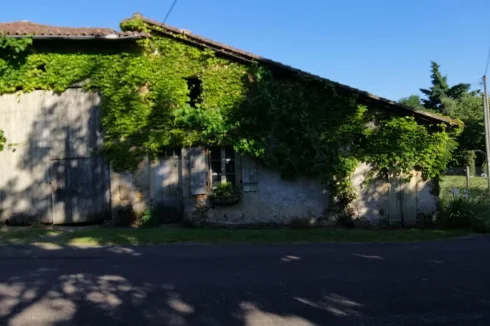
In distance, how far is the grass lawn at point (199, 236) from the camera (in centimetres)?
914

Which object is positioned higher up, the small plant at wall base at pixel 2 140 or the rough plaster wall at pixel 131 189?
the small plant at wall base at pixel 2 140

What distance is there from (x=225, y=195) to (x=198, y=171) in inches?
39.3

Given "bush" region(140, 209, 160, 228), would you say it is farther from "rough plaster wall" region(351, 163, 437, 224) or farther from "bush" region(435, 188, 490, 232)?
"bush" region(435, 188, 490, 232)

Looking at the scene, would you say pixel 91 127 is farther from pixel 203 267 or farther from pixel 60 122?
pixel 203 267

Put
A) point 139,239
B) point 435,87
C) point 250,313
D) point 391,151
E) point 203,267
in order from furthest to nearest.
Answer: point 435,87 < point 391,151 < point 139,239 < point 203,267 < point 250,313

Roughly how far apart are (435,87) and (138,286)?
52.5 meters

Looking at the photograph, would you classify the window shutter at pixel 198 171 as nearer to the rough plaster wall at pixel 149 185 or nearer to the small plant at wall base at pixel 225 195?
the small plant at wall base at pixel 225 195

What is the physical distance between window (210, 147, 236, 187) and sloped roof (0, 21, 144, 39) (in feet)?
12.7

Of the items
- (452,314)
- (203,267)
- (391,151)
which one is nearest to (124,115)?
(203,267)

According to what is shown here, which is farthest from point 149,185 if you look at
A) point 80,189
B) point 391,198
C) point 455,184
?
point 455,184

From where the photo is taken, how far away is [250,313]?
475 centimetres

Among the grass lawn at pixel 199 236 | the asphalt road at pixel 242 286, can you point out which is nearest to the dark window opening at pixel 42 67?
the grass lawn at pixel 199 236

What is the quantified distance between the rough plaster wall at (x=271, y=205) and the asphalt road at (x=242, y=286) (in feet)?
11.8

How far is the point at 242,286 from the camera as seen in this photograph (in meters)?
5.77
